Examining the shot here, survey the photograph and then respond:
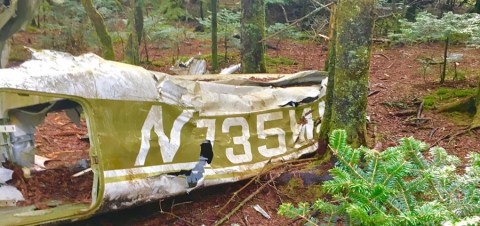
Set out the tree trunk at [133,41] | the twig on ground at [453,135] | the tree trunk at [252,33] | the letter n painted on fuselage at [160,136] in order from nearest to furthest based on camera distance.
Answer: the letter n painted on fuselage at [160,136], the twig on ground at [453,135], the tree trunk at [252,33], the tree trunk at [133,41]

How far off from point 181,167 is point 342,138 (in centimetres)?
265

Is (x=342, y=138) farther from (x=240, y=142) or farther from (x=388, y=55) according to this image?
(x=388, y=55)

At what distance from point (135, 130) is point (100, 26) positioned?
641 cm

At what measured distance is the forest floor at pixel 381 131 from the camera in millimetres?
4789

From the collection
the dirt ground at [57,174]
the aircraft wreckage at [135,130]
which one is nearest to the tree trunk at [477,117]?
the aircraft wreckage at [135,130]

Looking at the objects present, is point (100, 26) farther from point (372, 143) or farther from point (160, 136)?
point (372, 143)

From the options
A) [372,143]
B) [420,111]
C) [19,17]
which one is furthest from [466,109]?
[19,17]

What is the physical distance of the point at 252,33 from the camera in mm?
10172

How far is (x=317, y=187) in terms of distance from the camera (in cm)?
494

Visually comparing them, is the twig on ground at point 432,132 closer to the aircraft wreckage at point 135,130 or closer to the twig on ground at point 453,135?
the twig on ground at point 453,135

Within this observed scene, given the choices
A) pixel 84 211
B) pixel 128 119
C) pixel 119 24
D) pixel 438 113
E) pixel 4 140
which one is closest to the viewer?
pixel 84 211

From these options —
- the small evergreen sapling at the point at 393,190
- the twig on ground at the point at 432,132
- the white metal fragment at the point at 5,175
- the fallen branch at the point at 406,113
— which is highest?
the small evergreen sapling at the point at 393,190

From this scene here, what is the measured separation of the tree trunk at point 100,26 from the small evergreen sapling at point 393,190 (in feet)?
28.3

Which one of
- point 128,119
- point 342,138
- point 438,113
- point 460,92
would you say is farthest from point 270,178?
point 460,92
